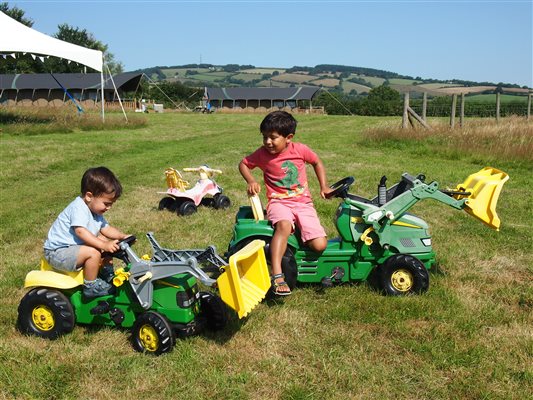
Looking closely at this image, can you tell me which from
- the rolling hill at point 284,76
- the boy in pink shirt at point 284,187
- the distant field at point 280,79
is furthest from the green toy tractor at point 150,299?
the rolling hill at point 284,76

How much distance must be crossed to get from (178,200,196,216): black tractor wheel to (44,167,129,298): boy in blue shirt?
3.48 meters

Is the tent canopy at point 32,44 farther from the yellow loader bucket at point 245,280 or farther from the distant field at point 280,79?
the distant field at point 280,79

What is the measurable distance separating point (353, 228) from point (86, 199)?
2.16 m

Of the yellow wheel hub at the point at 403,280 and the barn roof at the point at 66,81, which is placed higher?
the barn roof at the point at 66,81

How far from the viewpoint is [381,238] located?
14.5ft

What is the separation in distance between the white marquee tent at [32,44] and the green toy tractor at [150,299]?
15.5 m

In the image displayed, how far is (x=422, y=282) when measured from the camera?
14.3 ft

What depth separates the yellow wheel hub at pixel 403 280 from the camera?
4398 millimetres

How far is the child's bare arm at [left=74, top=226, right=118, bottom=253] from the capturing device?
3.57 metres

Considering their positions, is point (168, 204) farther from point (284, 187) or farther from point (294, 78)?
point (294, 78)

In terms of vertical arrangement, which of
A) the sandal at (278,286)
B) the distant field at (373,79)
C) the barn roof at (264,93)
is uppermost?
the distant field at (373,79)

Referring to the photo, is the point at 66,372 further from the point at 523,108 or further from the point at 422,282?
the point at 523,108

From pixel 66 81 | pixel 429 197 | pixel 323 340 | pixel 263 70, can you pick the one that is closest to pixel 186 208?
pixel 429 197

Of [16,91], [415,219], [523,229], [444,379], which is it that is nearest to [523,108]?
[523,229]
